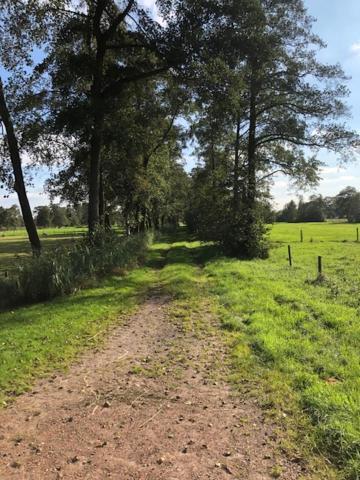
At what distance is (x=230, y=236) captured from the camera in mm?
25625

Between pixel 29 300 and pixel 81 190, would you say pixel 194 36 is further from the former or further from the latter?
pixel 81 190

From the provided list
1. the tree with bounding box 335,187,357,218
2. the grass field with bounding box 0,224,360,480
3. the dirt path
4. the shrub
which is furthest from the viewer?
the tree with bounding box 335,187,357,218

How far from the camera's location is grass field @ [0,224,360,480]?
4.90 metres

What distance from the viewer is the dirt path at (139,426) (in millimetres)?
4152

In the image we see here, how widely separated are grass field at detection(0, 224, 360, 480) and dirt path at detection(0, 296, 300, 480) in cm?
42

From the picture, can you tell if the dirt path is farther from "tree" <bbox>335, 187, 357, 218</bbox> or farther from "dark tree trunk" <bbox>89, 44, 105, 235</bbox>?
"tree" <bbox>335, 187, 357, 218</bbox>

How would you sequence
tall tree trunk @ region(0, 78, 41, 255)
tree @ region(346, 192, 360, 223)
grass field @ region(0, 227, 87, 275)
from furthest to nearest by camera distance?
tree @ region(346, 192, 360, 223)
grass field @ region(0, 227, 87, 275)
tall tree trunk @ region(0, 78, 41, 255)

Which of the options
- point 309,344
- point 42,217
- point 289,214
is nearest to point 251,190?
point 309,344

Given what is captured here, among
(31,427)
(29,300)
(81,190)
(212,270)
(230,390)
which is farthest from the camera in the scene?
(81,190)

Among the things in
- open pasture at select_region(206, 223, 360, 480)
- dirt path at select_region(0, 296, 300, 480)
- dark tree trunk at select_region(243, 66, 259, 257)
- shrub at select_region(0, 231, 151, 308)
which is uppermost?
dark tree trunk at select_region(243, 66, 259, 257)

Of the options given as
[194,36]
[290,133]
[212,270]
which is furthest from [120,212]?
[194,36]

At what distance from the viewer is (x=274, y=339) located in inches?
313

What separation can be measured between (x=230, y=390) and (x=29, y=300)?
803 centimetres

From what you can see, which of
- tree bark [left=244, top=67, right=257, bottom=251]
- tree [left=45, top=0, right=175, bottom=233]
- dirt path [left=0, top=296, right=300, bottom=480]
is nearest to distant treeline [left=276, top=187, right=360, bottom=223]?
tree bark [left=244, top=67, right=257, bottom=251]
